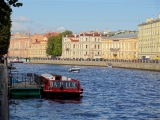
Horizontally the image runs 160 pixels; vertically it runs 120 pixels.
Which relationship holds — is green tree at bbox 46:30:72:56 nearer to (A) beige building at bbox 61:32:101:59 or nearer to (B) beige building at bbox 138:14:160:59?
(A) beige building at bbox 61:32:101:59

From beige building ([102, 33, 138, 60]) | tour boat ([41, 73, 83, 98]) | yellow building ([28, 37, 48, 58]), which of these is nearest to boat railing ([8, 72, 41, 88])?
tour boat ([41, 73, 83, 98])

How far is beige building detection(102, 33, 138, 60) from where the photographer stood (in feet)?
396

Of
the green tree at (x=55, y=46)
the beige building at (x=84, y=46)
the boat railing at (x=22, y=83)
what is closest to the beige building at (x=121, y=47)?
the beige building at (x=84, y=46)

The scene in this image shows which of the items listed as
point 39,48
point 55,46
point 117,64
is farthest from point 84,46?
point 117,64

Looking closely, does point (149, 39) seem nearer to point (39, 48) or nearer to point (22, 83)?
point (22, 83)

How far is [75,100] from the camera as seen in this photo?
103ft

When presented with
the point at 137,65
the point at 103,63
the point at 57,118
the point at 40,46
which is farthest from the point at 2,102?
the point at 40,46

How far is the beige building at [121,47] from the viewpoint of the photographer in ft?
396

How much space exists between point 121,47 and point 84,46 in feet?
72.1

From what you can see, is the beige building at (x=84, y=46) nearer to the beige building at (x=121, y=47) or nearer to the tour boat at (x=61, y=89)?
the beige building at (x=121, y=47)

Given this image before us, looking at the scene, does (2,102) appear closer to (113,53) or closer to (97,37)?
(113,53)

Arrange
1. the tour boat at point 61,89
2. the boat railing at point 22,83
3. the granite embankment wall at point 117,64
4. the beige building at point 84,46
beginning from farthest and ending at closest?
the beige building at point 84,46, the granite embankment wall at point 117,64, the boat railing at point 22,83, the tour boat at point 61,89

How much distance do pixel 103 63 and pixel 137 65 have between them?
76.6ft

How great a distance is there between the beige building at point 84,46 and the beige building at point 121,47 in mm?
4133
